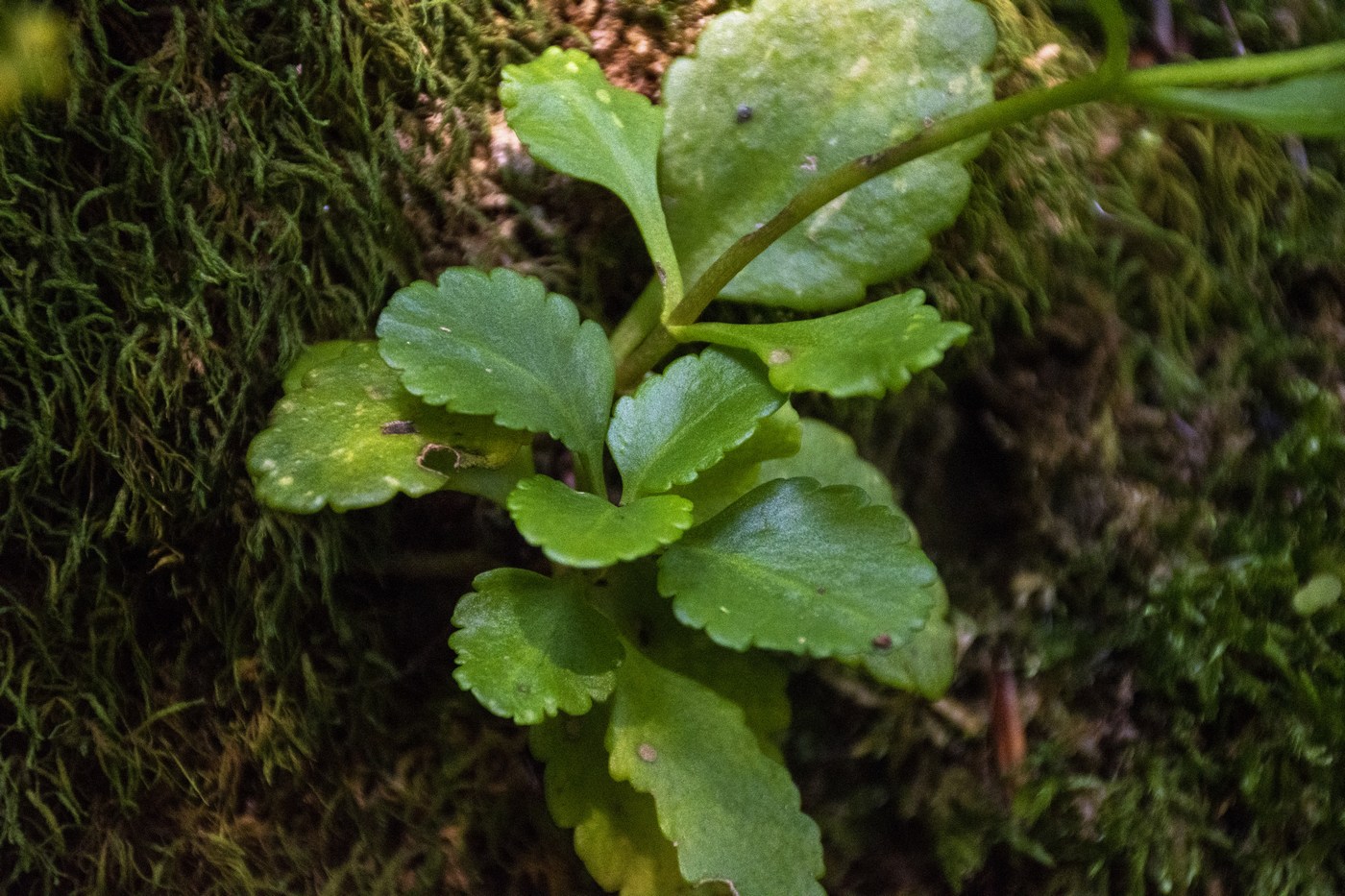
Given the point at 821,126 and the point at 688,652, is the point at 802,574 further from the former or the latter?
the point at 821,126

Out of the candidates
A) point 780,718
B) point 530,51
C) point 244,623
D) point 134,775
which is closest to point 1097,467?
point 780,718

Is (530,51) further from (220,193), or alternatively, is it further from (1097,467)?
(1097,467)

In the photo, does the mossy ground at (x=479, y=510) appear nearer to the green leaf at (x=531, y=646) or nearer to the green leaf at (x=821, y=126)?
the green leaf at (x=821, y=126)

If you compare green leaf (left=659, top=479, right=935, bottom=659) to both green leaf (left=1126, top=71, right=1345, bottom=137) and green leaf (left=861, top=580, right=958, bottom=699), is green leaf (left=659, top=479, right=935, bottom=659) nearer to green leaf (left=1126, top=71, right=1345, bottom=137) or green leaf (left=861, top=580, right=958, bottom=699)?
green leaf (left=861, top=580, right=958, bottom=699)

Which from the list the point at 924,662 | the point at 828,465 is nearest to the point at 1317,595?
the point at 924,662

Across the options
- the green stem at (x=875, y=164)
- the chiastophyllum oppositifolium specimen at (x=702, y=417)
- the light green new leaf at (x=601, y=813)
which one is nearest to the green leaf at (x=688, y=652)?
the chiastophyllum oppositifolium specimen at (x=702, y=417)

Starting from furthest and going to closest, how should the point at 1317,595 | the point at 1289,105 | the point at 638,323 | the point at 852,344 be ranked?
1. the point at 1317,595
2. the point at 638,323
3. the point at 852,344
4. the point at 1289,105

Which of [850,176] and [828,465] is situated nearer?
[850,176]
